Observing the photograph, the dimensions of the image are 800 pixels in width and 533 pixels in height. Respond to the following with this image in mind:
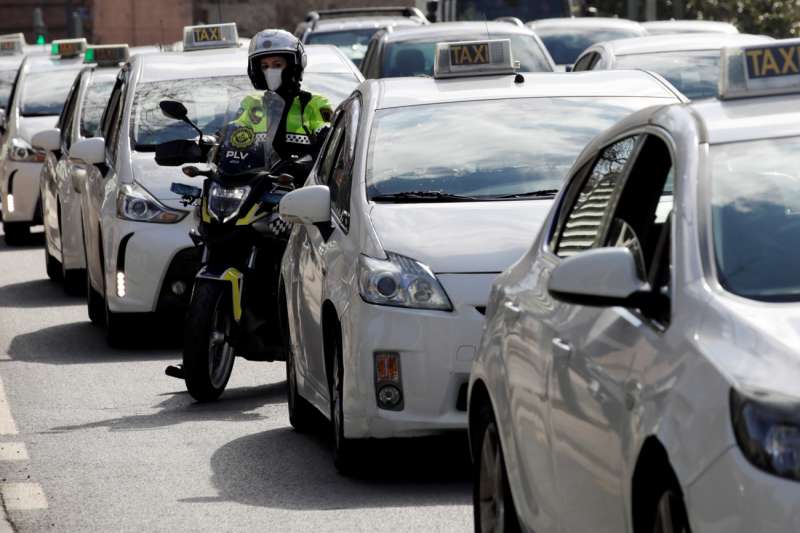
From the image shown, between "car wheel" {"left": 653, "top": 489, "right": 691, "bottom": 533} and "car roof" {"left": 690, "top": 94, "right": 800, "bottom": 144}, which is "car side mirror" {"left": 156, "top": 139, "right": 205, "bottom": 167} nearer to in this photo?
"car roof" {"left": 690, "top": 94, "right": 800, "bottom": 144}

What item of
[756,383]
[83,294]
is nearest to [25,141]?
[83,294]

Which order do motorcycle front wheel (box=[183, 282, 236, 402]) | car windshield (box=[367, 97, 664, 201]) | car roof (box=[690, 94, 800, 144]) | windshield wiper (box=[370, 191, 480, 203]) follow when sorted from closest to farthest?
car roof (box=[690, 94, 800, 144]), windshield wiper (box=[370, 191, 480, 203]), car windshield (box=[367, 97, 664, 201]), motorcycle front wheel (box=[183, 282, 236, 402])

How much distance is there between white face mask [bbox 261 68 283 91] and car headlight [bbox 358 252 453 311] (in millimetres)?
3472

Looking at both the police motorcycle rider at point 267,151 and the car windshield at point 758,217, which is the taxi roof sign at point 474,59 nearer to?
the police motorcycle rider at point 267,151

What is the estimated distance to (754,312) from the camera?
448 cm

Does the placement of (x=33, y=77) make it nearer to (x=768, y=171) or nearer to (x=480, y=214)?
(x=480, y=214)

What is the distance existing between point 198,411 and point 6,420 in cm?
94

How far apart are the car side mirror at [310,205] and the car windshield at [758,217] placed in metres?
3.99

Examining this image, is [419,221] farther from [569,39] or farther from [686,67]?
[569,39]

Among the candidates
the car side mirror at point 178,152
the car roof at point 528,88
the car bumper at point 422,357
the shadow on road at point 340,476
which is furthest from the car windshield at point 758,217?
the car side mirror at point 178,152

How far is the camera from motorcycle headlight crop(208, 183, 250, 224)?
36.0 feet

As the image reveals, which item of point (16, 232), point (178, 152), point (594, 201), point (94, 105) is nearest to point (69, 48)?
point (16, 232)

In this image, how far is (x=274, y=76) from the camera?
37.9 feet

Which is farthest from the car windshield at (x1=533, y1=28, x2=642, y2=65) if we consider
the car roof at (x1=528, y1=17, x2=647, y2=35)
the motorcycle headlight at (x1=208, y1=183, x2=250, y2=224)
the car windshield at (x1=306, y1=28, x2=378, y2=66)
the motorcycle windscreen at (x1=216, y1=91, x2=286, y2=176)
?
the motorcycle headlight at (x1=208, y1=183, x2=250, y2=224)
